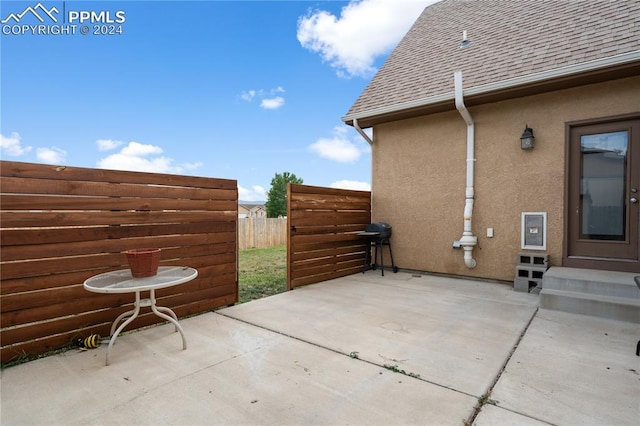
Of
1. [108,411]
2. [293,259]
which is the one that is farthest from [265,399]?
[293,259]

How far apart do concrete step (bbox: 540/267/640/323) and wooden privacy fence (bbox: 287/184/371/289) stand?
10.5ft

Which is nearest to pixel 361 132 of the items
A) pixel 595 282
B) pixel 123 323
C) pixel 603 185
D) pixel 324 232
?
pixel 324 232

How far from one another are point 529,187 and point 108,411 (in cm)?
594

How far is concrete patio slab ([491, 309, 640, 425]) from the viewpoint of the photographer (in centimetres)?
186

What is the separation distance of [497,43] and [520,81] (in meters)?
1.57

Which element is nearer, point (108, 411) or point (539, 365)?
point (108, 411)

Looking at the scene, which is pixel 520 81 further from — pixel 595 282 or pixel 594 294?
pixel 594 294

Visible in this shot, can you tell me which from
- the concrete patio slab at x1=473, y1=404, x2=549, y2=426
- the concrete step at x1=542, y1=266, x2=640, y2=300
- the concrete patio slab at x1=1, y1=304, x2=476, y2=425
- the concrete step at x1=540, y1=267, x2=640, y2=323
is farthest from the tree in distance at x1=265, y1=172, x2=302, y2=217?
the concrete patio slab at x1=473, y1=404, x2=549, y2=426

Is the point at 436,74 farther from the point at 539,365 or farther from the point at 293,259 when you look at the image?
the point at 539,365

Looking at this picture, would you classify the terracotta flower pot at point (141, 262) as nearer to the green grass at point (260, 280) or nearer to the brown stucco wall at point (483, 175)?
the green grass at point (260, 280)

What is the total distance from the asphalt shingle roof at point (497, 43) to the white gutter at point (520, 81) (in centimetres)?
10

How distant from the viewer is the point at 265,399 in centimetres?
199

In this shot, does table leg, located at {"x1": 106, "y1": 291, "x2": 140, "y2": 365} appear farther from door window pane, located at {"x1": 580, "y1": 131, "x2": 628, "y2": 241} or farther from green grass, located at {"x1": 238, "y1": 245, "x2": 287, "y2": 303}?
door window pane, located at {"x1": 580, "y1": 131, "x2": 628, "y2": 241}

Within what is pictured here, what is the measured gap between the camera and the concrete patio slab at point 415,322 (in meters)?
2.48
